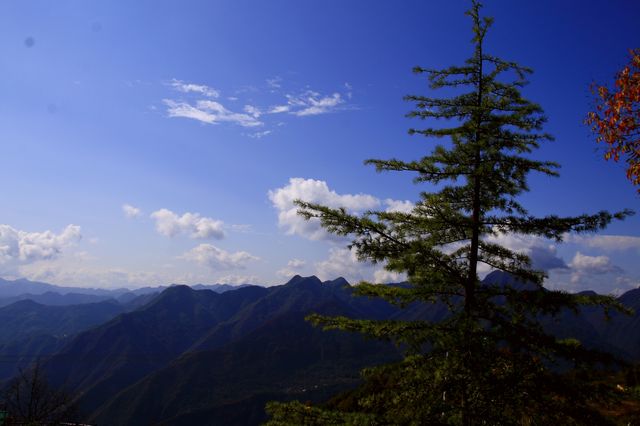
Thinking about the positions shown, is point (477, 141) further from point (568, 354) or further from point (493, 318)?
point (568, 354)

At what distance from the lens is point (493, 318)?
825 centimetres

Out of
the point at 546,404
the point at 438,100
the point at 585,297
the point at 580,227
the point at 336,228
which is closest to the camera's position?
the point at 546,404

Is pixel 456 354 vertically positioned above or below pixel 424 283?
below

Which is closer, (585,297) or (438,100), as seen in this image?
(585,297)

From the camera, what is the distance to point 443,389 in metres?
7.55

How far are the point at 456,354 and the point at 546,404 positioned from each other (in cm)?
183

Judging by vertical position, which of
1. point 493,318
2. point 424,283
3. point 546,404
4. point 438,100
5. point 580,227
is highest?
point 438,100

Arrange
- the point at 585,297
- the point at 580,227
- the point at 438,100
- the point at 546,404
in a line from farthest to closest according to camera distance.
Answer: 1. the point at 438,100
2. the point at 580,227
3. the point at 585,297
4. the point at 546,404

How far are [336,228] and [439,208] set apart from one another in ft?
7.98

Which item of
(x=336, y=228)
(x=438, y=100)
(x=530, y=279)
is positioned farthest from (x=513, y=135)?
(x=336, y=228)

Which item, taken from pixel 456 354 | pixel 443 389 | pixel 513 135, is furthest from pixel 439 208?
pixel 443 389

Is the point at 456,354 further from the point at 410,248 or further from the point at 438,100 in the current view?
the point at 438,100

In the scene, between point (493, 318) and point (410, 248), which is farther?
point (410, 248)

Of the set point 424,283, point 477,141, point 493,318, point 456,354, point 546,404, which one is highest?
point 477,141
